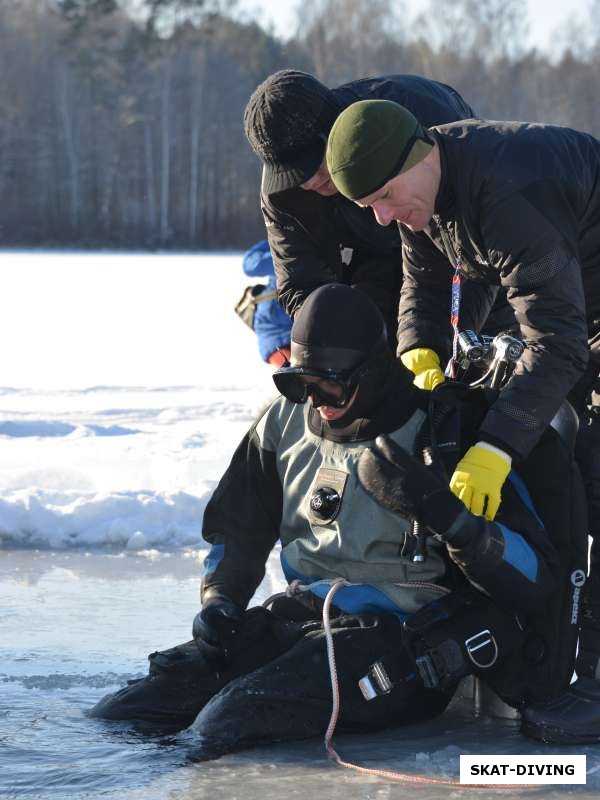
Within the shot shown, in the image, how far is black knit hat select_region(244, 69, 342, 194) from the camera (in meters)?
3.32

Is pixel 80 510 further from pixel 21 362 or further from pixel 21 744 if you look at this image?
pixel 21 362

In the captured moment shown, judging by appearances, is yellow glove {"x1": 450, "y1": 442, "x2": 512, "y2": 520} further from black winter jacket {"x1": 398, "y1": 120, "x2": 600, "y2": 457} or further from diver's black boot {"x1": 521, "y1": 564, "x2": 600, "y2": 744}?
diver's black boot {"x1": 521, "y1": 564, "x2": 600, "y2": 744}

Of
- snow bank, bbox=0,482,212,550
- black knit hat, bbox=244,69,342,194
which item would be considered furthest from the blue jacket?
Answer: black knit hat, bbox=244,69,342,194

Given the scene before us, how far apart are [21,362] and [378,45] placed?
44.2 meters

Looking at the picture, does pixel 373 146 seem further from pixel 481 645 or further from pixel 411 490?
pixel 481 645

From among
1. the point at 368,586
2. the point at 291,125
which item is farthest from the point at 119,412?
the point at 368,586

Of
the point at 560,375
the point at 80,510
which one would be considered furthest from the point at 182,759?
the point at 80,510

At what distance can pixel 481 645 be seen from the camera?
2777 mm

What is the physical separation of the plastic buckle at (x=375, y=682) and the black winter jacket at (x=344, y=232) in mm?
1267

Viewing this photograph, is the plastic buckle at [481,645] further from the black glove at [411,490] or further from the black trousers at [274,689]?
the black glove at [411,490]

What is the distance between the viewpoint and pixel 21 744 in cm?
284

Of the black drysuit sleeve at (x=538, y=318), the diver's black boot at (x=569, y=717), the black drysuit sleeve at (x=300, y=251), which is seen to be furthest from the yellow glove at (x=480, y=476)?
the black drysuit sleeve at (x=300, y=251)

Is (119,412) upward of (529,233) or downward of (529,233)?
downward

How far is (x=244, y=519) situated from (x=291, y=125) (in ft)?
3.26
